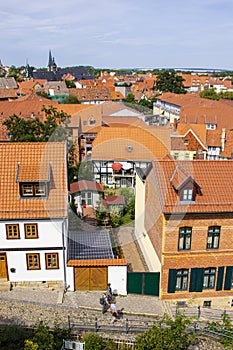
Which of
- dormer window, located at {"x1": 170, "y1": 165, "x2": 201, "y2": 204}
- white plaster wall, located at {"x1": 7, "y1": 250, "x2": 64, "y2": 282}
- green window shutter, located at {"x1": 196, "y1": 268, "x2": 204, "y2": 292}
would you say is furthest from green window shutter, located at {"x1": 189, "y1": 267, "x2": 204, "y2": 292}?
white plaster wall, located at {"x1": 7, "y1": 250, "x2": 64, "y2": 282}

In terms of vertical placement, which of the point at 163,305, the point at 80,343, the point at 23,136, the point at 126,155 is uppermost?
the point at 23,136

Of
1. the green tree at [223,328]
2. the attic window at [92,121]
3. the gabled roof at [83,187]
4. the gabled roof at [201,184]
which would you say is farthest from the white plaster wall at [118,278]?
the attic window at [92,121]

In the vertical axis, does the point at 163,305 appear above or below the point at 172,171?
below

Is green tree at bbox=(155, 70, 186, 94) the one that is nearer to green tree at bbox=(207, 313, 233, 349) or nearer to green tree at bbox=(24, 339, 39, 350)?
green tree at bbox=(207, 313, 233, 349)

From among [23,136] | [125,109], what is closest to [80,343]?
[23,136]

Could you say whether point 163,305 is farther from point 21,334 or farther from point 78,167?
point 78,167

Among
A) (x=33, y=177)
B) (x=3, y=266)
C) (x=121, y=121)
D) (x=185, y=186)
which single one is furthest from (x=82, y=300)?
(x=121, y=121)

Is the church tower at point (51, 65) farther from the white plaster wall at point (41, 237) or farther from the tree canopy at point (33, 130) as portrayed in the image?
the white plaster wall at point (41, 237)
